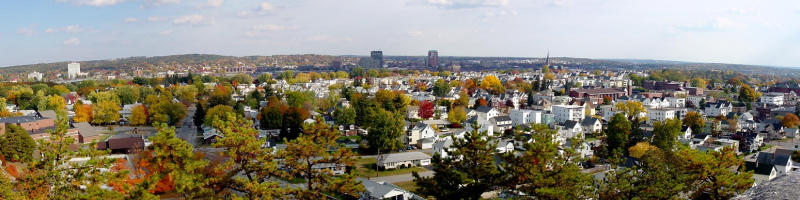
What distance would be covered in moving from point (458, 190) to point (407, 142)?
11.8m

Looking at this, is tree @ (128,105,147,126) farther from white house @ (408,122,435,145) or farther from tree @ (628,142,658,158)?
tree @ (628,142,658,158)

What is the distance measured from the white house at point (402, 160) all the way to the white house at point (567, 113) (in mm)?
12290

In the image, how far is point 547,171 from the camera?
5.51 m

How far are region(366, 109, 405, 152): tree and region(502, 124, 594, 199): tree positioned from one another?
10.3m

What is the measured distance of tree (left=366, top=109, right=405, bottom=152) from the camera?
1592 centimetres

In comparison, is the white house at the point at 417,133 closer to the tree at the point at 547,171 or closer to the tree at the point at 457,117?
the tree at the point at 457,117

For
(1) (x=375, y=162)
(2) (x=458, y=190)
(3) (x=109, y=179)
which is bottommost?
(1) (x=375, y=162)

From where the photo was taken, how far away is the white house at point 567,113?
80.9 feet

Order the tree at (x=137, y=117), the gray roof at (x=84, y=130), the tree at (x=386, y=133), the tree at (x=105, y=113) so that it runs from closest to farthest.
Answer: the tree at (x=386, y=133) < the gray roof at (x=84, y=130) < the tree at (x=137, y=117) < the tree at (x=105, y=113)

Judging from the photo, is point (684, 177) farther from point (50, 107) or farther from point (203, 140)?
point (50, 107)

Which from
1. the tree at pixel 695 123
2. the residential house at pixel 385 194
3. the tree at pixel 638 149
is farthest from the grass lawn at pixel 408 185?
the tree at pixel 695 123

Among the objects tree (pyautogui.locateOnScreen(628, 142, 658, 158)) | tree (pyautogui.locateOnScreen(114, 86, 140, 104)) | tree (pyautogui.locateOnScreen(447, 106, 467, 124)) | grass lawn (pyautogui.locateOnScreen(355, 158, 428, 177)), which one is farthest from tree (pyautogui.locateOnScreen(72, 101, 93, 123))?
tree (pyautogui.locateOnScreen(628, 142, 658, 158))

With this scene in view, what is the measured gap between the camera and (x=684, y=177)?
6.58m

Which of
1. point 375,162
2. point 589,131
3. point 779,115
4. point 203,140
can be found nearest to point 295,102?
point 203,140
